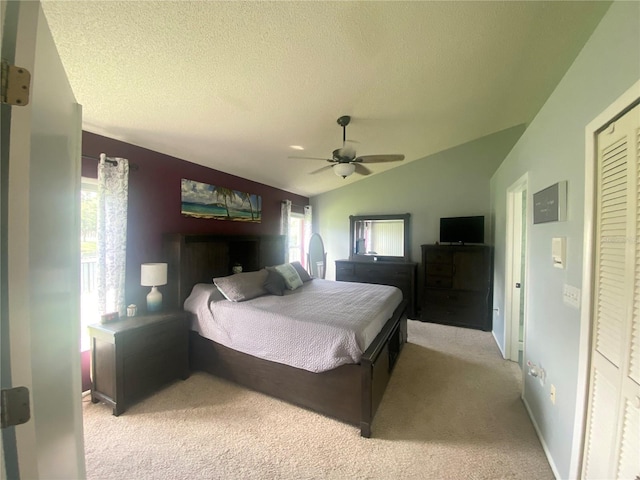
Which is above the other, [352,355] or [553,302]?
[553,302]

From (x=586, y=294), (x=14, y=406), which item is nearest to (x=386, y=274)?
(x=586, y=294)

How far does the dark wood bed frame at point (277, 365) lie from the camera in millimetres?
1950

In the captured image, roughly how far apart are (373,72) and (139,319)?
Answer: 290 cm

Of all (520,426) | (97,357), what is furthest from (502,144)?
(97,357)

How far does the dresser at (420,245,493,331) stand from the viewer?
4.01 m

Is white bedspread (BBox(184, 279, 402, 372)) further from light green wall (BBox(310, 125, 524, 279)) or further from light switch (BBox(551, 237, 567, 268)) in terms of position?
light green wall (BBox(310, 125, 524, 279))

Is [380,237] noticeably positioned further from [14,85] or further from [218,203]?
[14,85]

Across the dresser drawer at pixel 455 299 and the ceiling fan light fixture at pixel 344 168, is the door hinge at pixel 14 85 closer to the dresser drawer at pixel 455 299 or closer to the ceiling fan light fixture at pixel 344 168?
the ceiling fan light fixture at pixel 344 168

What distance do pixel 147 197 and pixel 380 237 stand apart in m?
3.89

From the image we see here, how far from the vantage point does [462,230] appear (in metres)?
4.21

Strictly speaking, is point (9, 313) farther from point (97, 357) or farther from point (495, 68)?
point (495, 68)

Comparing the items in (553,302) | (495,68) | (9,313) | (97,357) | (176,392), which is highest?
(495,68)

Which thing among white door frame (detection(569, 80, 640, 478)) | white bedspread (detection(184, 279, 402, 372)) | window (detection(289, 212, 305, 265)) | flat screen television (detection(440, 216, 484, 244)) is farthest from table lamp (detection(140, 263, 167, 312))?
flat screen television (detection(440, 216, 484, 244))

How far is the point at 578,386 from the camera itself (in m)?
1.33
